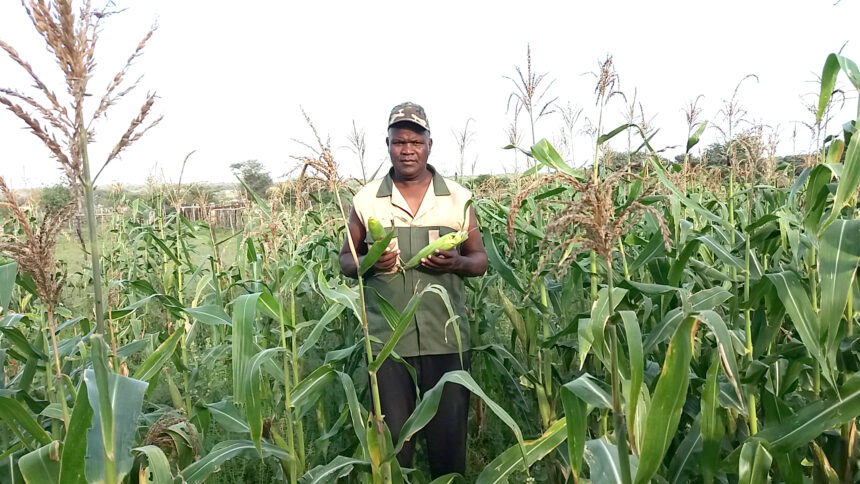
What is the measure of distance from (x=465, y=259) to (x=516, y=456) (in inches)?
37.4

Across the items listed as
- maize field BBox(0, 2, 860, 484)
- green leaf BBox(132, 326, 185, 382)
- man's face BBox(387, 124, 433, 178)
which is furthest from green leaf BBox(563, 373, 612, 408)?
man's face BBox(387, 124, 433, 178)

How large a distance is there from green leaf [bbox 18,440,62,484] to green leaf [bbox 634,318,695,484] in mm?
1477

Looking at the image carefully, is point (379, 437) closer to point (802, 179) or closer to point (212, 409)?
point (212, 409)

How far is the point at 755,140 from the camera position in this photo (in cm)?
270

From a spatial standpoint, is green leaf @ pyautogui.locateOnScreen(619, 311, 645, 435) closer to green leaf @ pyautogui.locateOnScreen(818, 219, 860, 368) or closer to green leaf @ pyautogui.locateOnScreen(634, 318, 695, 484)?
green leaf @ pyautogui.locateOnScreen(634, 318, 695, 484)

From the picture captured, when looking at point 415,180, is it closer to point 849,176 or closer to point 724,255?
point 724,255

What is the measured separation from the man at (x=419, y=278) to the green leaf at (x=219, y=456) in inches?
27.7

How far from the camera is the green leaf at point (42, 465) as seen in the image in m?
1.33

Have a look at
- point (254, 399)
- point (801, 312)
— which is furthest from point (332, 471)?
point (801, 312)

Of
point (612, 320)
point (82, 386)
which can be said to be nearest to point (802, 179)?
point (612, 320)

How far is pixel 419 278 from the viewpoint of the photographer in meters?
2.48

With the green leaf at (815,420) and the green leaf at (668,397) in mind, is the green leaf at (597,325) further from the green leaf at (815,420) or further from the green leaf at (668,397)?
the green leaf at (815,420)

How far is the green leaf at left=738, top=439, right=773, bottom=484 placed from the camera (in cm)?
162

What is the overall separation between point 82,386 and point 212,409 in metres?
1.08
